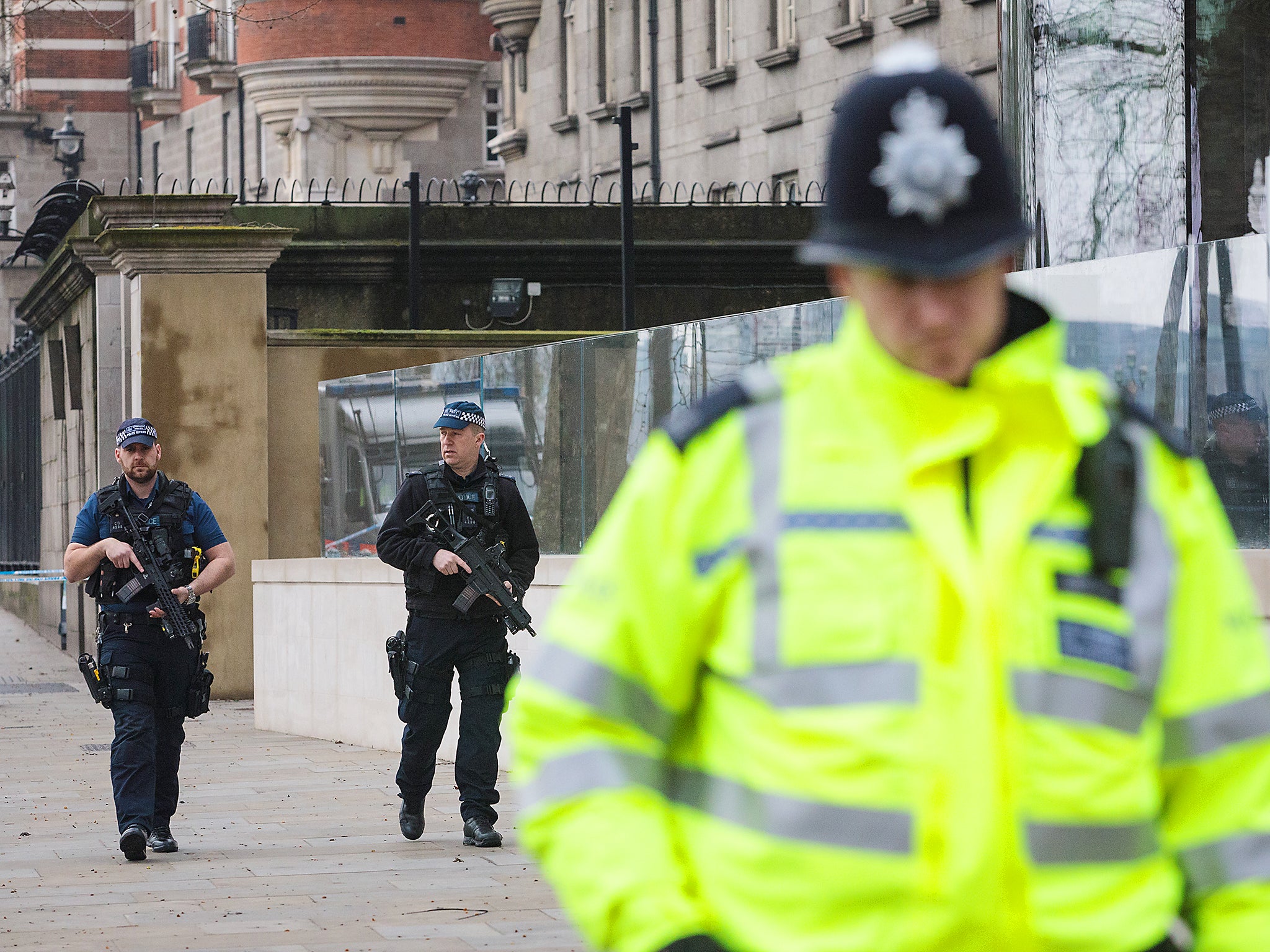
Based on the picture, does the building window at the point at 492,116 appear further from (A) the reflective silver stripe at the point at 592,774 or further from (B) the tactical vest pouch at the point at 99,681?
(A) the reflective silver stripe at the point at 592,774

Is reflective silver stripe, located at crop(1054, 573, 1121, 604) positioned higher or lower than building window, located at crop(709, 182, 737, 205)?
lower

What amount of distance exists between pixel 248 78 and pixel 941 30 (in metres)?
26.1

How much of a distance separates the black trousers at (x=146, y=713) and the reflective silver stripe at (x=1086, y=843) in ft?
25.2

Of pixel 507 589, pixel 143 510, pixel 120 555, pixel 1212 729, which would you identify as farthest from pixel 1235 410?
pixel 1212 729

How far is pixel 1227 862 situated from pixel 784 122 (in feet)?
108

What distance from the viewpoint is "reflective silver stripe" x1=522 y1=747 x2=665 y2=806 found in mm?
2367

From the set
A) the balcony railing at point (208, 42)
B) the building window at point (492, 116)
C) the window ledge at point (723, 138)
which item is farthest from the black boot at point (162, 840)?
the balcony railing at point (208, 42)

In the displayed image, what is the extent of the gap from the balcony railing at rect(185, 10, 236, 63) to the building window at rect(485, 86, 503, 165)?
865 cm

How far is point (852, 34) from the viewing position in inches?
1278

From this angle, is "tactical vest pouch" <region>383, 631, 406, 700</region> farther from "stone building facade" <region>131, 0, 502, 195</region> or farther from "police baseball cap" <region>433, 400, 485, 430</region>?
"stone building facade" <region>131, 0, 502, 195</region>

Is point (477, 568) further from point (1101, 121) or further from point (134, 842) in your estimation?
point (1101, 121)

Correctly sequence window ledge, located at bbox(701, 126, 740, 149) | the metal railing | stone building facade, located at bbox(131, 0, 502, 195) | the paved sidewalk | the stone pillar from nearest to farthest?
the paved sidewalk < the stone pillar < the metal railing < window ledge, located at bbox(701, 126, 740, 149) < stone building facade, located at bbox(131, 0, 502, 195)

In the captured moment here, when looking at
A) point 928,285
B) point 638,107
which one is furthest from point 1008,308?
point 638,107

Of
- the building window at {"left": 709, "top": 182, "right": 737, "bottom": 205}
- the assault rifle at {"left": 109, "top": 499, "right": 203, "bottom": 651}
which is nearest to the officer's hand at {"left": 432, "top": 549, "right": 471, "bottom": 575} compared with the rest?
the assault rifle at {"left": 109, "top": 499, "right": 203, "bottom": 651}
